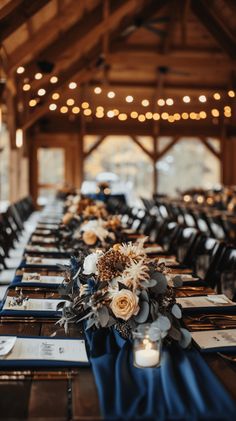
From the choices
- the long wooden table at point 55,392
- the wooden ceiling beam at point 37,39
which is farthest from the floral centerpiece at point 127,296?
the wooden ceiling beam at point 37,39

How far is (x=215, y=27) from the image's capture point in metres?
15.1

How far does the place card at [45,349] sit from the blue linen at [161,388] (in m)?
0.07

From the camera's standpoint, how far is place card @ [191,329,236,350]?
2.13m

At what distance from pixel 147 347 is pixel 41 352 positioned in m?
0.43

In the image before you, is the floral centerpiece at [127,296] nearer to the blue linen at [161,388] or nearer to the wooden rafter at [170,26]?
the blue linen at [161,388]

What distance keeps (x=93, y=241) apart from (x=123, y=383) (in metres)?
2.58

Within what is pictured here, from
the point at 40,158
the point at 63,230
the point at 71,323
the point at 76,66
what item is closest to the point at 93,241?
the point at 63,230

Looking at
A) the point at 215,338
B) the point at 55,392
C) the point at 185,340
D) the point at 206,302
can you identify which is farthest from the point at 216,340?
the point at 55,392

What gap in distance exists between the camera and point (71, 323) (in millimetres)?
2426

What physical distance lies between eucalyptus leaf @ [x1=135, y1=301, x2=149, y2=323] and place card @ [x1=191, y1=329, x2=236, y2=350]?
282mm

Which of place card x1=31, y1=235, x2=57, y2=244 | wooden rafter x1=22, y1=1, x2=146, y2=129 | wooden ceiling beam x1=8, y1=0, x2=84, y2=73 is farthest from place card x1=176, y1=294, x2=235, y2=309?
wooden rafter x1=22, y1=1, x2=146, y2=129

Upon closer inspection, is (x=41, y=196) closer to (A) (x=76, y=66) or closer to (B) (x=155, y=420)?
(A) (x=76, y=66)

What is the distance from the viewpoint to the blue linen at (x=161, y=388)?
1.53m

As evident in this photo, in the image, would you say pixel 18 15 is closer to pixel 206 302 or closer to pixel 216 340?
pixel 206 302
